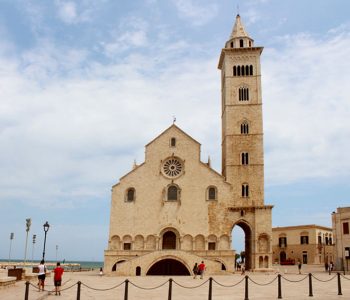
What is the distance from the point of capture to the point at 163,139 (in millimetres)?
48906

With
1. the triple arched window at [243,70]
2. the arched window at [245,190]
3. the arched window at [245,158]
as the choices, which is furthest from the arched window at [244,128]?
the triple arched window at [243,70]

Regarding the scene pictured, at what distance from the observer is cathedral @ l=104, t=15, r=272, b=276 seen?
45500mm

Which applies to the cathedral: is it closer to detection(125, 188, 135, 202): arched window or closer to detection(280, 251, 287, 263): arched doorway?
detection(125, 188, 135, 202): arched window

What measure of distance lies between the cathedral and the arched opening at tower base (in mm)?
283

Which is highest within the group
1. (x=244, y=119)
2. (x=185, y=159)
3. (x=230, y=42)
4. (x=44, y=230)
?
(x=230, y=42)

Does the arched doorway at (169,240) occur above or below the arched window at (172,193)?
below

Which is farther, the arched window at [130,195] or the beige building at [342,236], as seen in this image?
the arched window at [130,195]

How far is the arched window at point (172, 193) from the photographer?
4697 centimetres

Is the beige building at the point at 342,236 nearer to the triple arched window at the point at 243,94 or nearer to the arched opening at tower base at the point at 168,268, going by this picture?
the triple arched window at the point at 243,94

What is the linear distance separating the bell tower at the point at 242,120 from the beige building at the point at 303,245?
29.6 metres

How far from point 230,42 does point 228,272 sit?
30.2m

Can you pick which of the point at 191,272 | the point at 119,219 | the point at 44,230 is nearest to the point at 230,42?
the point at 119,219

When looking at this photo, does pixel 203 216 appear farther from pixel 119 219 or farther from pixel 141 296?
pixel 141 296

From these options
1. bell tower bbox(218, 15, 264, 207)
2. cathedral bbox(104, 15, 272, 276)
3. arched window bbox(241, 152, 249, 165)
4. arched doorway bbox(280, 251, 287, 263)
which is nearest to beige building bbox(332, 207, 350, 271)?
cathedral bbox(104, 15, 272, 276)
